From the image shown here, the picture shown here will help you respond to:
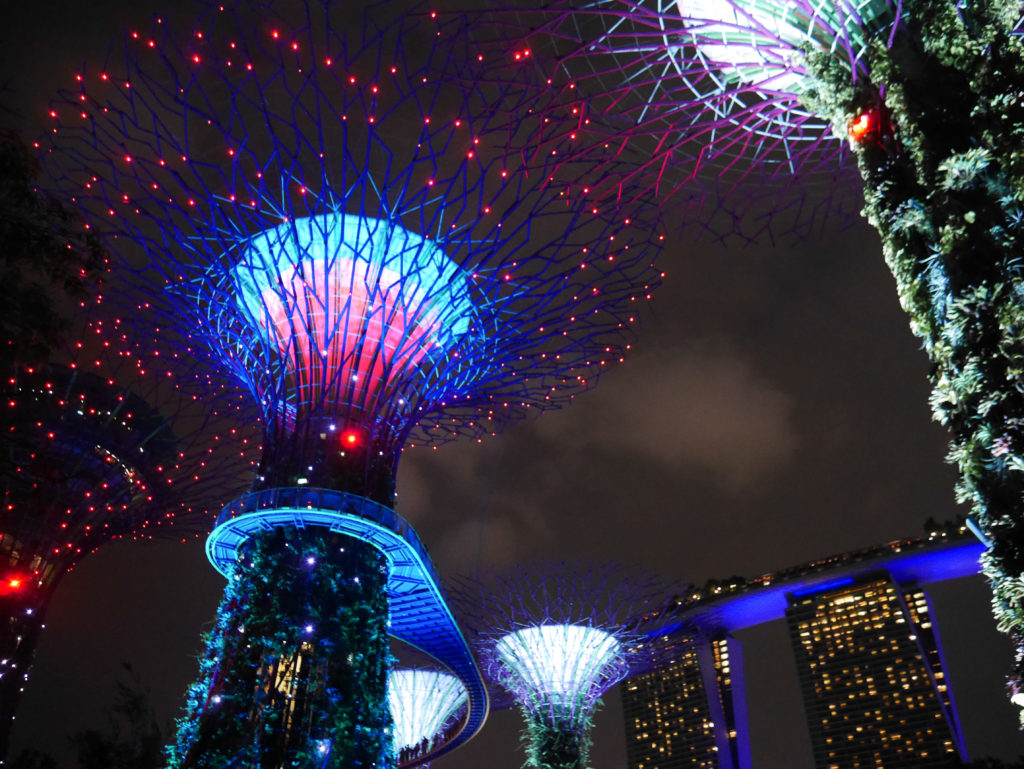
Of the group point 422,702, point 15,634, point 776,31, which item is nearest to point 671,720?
point 422,702

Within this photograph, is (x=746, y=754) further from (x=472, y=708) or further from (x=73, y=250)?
(x=73, y=250)

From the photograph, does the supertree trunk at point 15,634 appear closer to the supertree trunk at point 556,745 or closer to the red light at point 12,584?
the red light at point 12,584

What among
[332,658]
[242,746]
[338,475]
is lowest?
[242,746]

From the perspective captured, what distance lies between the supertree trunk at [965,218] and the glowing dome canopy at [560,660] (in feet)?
72.6

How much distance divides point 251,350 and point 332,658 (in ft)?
22.0

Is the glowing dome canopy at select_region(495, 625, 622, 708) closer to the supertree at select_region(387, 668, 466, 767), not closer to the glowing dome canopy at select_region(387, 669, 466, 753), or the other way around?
the supertree at select_region(387, 668, 466, 767)

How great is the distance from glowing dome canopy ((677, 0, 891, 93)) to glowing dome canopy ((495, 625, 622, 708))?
21.0 meters

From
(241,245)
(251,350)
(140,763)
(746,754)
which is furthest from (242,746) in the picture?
(746,754)

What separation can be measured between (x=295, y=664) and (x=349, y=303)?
24.1 feet

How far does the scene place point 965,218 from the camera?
6473 millimetres

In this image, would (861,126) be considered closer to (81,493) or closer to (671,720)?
(81,493)

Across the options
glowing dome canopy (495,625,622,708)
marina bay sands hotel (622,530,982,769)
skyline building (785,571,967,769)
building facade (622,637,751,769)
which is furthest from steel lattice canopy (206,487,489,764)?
skyline building (785,571,967,769)

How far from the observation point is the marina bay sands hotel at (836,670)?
53000 millimetres

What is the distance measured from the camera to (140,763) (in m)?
22.4
